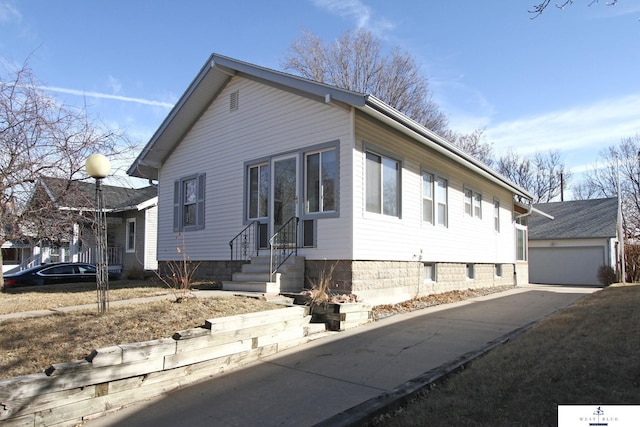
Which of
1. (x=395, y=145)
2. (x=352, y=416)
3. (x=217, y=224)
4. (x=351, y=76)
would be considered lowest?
(x=352, y=416)

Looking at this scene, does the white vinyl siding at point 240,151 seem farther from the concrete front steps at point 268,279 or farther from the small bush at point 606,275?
the small bush at point 606,275

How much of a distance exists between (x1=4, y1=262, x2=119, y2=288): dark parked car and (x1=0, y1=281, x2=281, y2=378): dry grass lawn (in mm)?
9423

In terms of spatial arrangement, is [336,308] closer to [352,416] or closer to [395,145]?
[352,416]

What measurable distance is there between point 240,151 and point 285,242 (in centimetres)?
310

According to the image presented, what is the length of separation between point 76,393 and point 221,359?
1769 mm

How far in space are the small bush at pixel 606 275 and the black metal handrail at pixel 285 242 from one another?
17947 mm

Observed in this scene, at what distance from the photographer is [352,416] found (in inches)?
160

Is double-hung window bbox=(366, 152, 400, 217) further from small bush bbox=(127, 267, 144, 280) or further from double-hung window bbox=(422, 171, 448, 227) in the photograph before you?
small bush bbox=(127, 267, 144, 280)

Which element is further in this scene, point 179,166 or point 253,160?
point 179,166

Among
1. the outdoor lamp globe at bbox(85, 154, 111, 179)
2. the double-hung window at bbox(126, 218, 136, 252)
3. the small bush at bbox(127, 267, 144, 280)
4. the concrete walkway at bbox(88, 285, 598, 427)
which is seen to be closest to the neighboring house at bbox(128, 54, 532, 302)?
the concrete walkway at bbox(88, 285, 598, 427)

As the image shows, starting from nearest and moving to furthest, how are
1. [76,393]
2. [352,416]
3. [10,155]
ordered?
1. [352,416]
2. [76,393]
3. [10,155]

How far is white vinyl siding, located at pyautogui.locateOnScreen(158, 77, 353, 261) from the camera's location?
9828mm

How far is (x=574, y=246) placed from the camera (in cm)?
2503

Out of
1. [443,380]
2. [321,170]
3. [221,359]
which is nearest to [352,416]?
[443,380]
